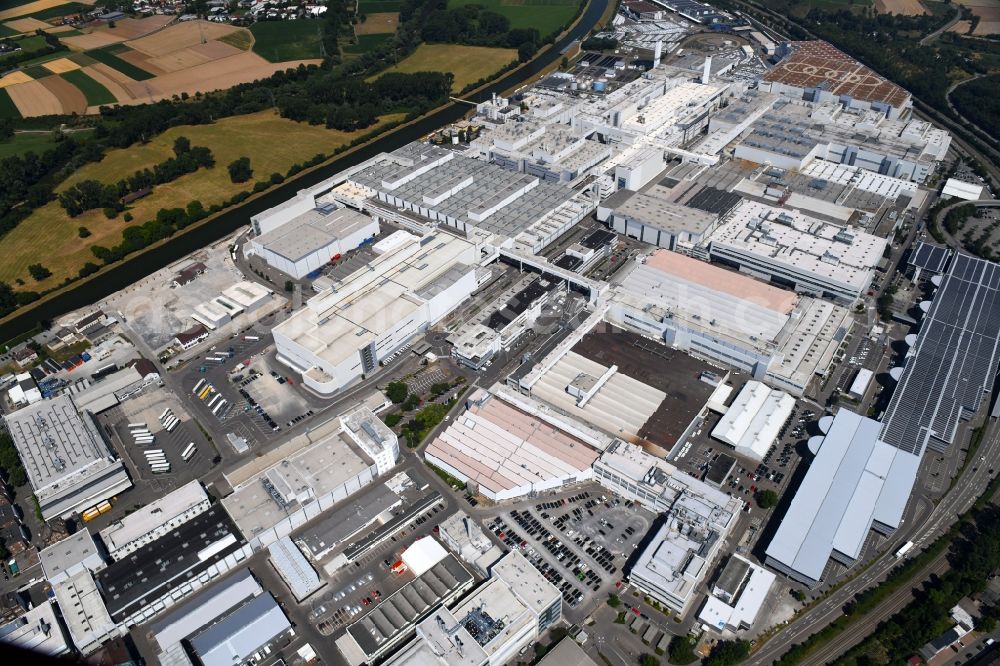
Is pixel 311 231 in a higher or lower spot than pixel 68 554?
higher

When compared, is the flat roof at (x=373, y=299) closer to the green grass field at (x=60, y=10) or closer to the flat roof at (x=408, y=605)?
the flat roof at (x=408, y=605)

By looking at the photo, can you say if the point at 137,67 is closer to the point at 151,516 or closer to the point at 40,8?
the point at 40,8

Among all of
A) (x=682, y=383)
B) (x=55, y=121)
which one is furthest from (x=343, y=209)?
(x=55, y=121)

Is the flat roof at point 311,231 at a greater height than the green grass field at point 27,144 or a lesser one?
lesser

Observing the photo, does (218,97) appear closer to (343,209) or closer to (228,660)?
(343,209)

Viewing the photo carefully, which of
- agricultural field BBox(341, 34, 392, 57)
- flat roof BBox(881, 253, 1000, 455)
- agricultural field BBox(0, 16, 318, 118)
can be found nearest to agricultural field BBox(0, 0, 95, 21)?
agricultural field BBox(0, 16, 318, 118)

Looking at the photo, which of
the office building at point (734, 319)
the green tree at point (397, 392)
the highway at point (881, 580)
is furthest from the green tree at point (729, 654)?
the green tree at point (397, 392)

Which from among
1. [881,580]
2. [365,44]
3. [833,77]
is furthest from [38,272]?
[833,77]
